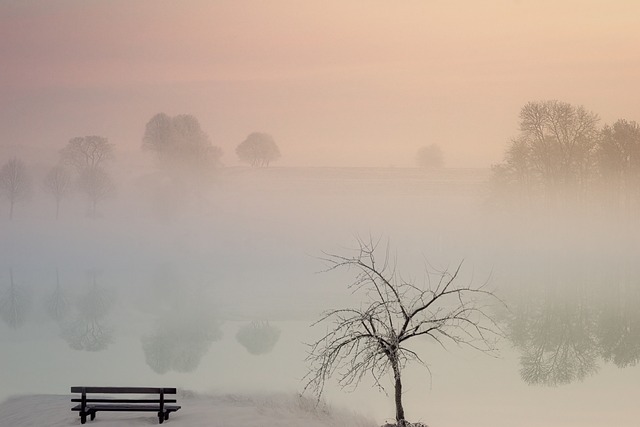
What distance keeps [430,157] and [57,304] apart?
96.7 meters

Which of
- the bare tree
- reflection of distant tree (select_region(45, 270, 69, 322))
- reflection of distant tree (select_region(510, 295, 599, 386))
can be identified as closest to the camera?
the bare tree

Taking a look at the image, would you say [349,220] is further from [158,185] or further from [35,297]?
[35,297]

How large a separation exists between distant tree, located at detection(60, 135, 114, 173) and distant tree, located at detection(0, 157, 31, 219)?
4.71 meters

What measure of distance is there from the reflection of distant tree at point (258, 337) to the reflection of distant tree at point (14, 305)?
10013 mm

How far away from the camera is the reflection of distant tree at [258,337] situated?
A: 32.2m

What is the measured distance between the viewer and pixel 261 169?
12850cm

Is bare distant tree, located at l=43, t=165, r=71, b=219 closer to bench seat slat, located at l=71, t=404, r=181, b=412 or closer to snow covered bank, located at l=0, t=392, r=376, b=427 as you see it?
snow covered bank, located at l=0, t=392, r=376, b=427

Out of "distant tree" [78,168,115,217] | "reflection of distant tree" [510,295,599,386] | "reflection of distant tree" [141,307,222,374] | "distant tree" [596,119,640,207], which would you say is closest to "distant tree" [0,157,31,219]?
"distant tree" [78,168,115,217]

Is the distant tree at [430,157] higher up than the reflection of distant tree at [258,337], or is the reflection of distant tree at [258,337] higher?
the distant tree at [430,157]

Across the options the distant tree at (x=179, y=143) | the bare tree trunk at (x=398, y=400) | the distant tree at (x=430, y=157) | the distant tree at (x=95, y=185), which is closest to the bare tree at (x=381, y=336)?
the bare tree trunk at (x=398, y=400)

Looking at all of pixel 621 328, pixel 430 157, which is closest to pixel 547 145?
pixel 621 328

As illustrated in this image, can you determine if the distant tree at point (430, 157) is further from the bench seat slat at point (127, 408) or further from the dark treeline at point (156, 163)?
the bench seat slat at point (127, 408)

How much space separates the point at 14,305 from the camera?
1853 inches

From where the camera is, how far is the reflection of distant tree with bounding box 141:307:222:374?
1163 inches
